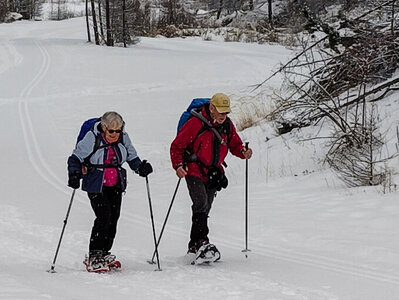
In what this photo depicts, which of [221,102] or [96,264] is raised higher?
[221,102]

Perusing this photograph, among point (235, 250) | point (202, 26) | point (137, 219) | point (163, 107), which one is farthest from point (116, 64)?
point (235, 250)

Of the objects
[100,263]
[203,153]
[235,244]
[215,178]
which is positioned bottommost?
[235,244]

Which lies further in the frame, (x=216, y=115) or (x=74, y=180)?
(x=216, y=115)

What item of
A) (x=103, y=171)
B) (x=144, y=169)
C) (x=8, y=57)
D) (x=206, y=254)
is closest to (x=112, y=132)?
A: (x=103, y=171)

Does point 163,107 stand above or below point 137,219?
above

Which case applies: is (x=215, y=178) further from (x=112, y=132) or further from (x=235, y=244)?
(x=235, y=244)

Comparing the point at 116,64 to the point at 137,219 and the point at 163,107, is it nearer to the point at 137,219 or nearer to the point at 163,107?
the point at 163,107

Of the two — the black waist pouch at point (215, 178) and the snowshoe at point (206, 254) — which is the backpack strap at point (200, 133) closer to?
the black waist pouch at point (215, 178)

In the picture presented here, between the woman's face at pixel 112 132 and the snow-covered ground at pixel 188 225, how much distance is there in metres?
1.25

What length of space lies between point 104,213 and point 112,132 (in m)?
0.82

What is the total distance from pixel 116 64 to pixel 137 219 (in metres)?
22.0

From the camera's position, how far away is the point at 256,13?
4684 cm

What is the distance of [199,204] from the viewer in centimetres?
652

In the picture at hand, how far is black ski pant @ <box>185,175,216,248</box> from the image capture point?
647 centimetres
